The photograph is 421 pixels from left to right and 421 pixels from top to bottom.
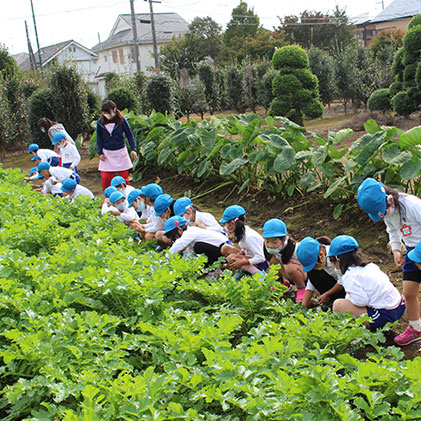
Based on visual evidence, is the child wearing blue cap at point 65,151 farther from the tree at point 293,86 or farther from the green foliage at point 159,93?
the tree at point 293,86

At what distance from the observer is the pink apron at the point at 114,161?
775cm

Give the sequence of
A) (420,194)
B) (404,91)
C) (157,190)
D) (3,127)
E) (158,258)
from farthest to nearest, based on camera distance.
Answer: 1. (3,127)
2. (404,91)
3. (157,190)
4. (420,194)
5. (158,258)

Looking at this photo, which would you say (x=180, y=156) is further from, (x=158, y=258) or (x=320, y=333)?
(x=320, y=333)

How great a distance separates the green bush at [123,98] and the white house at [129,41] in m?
40.2

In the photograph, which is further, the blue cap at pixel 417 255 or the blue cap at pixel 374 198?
the blue cap at pixel 374 198

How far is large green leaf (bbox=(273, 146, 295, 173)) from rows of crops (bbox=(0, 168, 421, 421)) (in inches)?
112

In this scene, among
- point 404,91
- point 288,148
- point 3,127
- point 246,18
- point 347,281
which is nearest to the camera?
point 347,281

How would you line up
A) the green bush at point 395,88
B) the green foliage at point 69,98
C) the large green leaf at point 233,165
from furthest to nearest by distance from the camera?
the green bush at point 395,88, the green foliage at point 69,98, the large green leaf at point 233,165

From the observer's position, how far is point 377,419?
2.42m

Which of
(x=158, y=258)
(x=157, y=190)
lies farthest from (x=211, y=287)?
(x=157, y=190)

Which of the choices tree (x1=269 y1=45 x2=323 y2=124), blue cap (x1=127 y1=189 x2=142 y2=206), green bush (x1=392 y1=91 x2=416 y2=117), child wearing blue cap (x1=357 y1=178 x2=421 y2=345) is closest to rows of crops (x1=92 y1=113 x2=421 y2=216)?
blue cap (x1=127 y1=189 x2=142 y2=206)

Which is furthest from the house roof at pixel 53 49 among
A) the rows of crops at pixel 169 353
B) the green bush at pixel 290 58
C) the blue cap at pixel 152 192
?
the rows of crops at pixel 169 353

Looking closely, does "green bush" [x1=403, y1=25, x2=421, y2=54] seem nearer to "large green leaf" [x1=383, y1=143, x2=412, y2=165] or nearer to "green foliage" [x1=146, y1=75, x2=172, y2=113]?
"green foliage" [x1=146, y1=75, x2=172, y2=113]

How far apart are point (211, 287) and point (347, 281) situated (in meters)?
0.93
